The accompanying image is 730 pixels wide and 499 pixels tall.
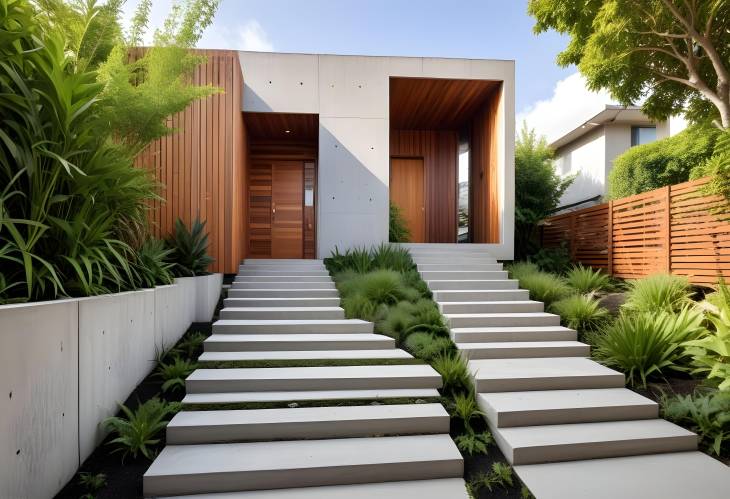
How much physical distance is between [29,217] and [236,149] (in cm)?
393

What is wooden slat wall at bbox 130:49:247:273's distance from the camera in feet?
17.3

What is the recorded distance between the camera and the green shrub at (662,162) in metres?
7.45

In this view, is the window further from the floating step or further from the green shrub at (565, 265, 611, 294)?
the floating step

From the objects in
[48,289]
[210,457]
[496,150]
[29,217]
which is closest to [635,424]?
[210,457]

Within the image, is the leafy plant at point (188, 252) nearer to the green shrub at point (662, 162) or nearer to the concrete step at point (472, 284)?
the concrete step at point (472, 284)

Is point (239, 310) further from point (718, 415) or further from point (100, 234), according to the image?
point (718, 415)

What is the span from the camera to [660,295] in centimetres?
415

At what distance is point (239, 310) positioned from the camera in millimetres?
4250

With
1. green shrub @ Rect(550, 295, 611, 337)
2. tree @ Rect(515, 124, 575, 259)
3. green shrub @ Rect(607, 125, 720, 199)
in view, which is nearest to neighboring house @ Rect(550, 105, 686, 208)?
green shrub @ Rect(607, 125, 720, 199)

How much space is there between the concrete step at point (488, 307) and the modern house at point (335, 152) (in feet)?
7.11

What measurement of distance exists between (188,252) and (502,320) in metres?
3.83

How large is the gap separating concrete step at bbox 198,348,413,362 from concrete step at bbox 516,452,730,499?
1.41 m

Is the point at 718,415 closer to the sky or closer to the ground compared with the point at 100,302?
closer to the ground

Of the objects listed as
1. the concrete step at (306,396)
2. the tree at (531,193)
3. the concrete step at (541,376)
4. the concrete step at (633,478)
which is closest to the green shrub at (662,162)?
the tree at (531,193)
